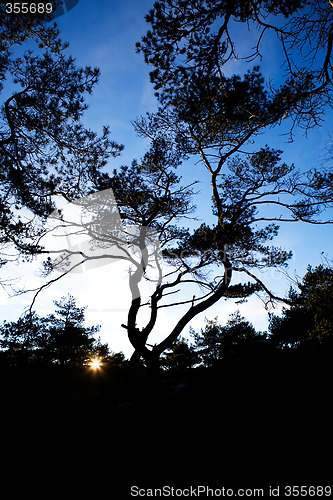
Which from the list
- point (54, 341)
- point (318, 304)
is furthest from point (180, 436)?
point (54, 341)

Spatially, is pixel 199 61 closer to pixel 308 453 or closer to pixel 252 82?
pixel 252 82

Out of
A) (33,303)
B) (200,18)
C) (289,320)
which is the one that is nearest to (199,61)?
(200,18)

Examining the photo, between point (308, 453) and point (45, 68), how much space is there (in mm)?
9206

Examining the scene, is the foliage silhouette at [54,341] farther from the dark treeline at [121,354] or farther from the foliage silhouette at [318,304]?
the foliage silhouette at [318,304]

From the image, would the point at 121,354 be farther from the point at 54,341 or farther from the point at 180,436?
the point at 180,436

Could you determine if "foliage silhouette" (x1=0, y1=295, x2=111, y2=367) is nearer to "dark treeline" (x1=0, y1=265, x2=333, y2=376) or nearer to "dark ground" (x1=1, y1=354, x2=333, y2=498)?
"dark treeline" (x1=0, y1=265, x2=333, y2=376)

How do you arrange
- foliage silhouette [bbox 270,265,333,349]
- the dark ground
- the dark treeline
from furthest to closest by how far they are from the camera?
the dark treeline → foliage silhouette [bbox 270,265,333,349] → the dark ground

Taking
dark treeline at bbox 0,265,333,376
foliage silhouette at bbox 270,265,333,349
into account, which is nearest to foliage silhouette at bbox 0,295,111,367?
dark treeline at bbox 0,265,333,376

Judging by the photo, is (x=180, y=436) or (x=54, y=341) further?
(x=54, y=341)

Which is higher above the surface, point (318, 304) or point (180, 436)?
point (318, 304)

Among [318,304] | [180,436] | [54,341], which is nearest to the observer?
[180,436]

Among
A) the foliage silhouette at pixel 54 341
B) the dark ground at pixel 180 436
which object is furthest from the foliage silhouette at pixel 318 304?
the foliage silhouette at pixel 54 341

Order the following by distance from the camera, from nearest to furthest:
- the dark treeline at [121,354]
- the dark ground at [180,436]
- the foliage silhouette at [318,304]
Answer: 1. the dark ground at [180,436]
2. the foliage silhouette at [318,304]
3. the dark treeline at [121,354]

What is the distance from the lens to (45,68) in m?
5.97
